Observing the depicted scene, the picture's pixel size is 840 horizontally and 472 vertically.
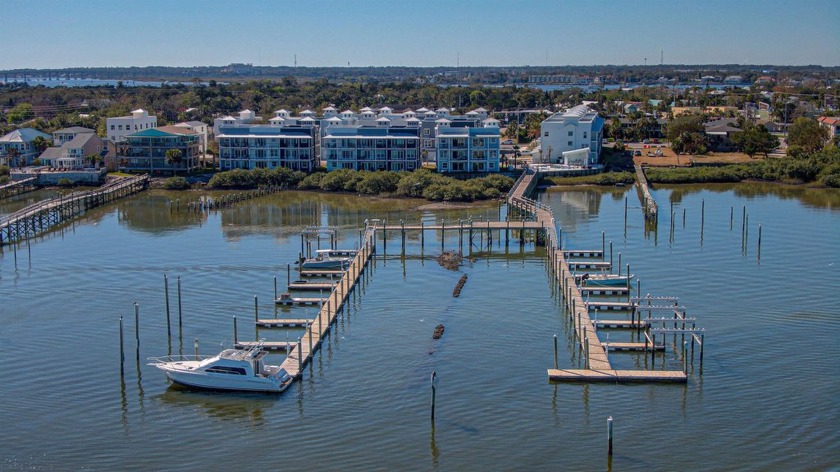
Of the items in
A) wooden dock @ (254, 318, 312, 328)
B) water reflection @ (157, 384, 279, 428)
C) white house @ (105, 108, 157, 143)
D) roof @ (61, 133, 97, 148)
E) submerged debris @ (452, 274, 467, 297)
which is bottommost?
water reflection @ (157, 384, 279, 428)

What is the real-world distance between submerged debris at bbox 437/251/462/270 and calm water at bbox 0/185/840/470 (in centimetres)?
50

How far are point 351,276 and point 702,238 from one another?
2160cm

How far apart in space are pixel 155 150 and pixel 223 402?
56.3 meters

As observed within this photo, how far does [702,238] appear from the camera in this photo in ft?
188

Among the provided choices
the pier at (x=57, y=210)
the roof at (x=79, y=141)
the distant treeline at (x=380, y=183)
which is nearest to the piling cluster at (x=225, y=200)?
the distant treeline at (x=380, y=183)

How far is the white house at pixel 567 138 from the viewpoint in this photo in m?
87.9

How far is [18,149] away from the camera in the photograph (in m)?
86.8

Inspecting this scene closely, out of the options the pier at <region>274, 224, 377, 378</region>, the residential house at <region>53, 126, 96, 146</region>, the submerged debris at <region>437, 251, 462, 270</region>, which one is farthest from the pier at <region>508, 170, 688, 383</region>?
the residential house at <region>53, 126, 96, 146</region>

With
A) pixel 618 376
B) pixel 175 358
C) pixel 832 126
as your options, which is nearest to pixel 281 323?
pixel 175 358

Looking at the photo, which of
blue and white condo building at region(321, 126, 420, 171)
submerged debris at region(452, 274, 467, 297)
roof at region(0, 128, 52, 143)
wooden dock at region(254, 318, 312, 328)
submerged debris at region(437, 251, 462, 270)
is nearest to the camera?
wooden dock at region(254, 318, 312, 328)

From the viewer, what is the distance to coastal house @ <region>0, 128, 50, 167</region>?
85.8 metres

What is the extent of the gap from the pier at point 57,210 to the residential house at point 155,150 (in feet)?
11.0

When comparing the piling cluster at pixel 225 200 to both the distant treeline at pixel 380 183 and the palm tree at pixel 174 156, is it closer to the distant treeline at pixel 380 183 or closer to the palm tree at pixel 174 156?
the distant treeline at pixel 380 183

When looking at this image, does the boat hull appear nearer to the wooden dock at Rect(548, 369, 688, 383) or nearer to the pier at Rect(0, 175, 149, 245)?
the wooden dock at Rect(548, 369, 688, 383)
